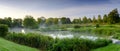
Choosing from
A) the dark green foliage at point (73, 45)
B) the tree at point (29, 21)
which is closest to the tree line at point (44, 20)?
the tree at point (29, 21)

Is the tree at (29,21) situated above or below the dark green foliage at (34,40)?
above

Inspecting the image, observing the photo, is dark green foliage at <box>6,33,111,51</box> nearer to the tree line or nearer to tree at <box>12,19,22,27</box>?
the tree line

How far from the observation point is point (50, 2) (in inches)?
746

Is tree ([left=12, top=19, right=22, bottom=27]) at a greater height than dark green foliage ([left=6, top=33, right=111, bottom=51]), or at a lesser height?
Result: greater

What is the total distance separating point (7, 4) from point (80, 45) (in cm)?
781

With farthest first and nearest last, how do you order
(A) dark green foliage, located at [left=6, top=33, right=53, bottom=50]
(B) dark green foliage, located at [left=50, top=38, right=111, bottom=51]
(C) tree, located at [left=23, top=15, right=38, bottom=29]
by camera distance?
(C) tree, located at [left=23, top=15, right=38, bottom=29] < (A) dark green foliage, located at [left=6, top=33, right=53, bottom=50] < (B) dark green foliage, located at [left=50, top=38, right=111, bottom=51]

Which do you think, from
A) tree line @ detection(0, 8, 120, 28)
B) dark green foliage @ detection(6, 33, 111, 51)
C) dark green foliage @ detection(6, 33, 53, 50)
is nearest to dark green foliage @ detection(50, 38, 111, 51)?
dark green foliage @ detection(6, 33, 111, 51)

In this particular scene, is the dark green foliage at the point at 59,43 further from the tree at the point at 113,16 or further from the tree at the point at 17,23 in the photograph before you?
the tree at the point at 17,23

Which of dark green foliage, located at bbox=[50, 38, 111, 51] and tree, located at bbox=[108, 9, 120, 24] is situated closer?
dark green foliage, located at bbox=[50, 38, 111, 51]

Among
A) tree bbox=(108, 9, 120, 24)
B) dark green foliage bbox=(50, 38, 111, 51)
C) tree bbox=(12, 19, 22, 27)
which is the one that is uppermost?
tree bbox=(108, 9, 120, 24)

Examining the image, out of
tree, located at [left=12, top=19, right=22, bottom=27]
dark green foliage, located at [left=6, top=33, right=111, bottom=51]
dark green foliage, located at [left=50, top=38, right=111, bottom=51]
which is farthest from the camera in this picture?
tree, located at [left=12, top=19, right=22, bottom=27]

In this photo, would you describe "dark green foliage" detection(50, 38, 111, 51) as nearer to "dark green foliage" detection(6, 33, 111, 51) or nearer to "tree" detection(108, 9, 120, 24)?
"dark green foliage" detection(6, 33, 111, 51)

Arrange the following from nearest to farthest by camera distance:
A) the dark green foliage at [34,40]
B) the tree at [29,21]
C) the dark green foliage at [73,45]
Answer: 1. the dark green foliage at [73,45]
2. the dark green foliage at [34,40]
3. the tree at [29,21]

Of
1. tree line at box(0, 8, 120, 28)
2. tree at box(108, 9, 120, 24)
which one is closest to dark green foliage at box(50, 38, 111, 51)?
tree line at box(0, 8, 120, 28)
